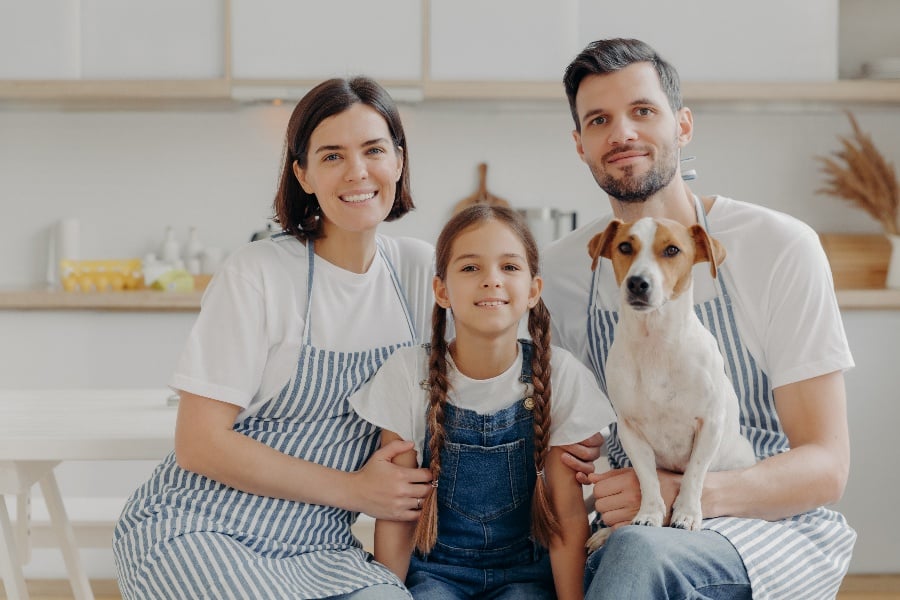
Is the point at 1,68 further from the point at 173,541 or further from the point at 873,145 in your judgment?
the point at 873,145

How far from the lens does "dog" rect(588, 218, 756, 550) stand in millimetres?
1355

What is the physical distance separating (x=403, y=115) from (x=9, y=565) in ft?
7.55

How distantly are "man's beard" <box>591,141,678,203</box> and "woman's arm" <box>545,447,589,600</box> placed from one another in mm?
452

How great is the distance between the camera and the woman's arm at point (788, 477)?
1.48 m

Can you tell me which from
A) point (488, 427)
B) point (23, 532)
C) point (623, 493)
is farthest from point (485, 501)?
point (23, 532)

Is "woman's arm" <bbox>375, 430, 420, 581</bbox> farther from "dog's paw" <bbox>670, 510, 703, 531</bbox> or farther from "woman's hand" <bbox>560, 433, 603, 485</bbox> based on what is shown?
"dog's paw" <bbox>670, 510, 703, 531</bbox>

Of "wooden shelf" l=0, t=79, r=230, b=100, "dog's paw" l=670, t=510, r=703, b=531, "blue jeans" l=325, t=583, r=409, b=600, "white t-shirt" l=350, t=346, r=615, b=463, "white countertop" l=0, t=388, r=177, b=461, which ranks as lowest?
"blue jeans" l=325, t=583, r=409, b=600

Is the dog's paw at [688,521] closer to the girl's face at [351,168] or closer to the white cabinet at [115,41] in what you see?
the girl's face at [351,168]

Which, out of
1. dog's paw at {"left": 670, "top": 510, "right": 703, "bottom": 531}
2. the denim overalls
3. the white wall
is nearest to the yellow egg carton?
the white wall

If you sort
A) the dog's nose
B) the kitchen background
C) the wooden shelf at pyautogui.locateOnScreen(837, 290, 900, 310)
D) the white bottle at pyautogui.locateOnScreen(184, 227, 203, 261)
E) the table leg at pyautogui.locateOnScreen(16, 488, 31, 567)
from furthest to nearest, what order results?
the white bottle at pyautogui.locateOnScreen(184, 227, 203, 261) < the kitchen background < the wooden shelf at pyautogui.locateOnScreen(837, 290, 900, 310) < the table leg at pyautogui.locateOnScreen(16, 488, 31, 567) < the dog's nose

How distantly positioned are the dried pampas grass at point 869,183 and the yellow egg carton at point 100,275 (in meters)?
2.44

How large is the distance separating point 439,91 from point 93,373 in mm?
1473

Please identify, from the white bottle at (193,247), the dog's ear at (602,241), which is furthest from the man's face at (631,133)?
the white bottle at (193,247)

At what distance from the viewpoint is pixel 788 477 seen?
1520 millimetres
